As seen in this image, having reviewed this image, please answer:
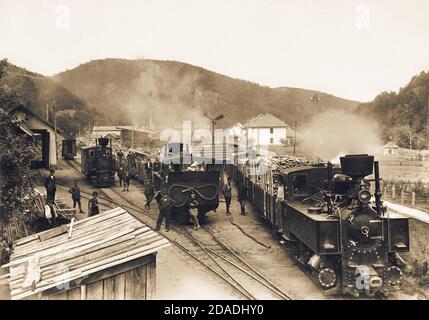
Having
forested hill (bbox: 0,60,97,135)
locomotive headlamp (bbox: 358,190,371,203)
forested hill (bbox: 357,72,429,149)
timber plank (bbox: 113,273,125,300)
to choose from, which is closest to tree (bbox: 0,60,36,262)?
timber plank (bbox: 113,273,125,300)

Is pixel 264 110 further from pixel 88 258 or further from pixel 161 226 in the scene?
pixel 88 258

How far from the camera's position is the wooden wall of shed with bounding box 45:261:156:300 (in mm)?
8680

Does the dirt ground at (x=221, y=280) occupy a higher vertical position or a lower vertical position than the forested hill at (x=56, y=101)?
lower

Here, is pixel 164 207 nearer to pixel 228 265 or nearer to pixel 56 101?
pixel 228 265

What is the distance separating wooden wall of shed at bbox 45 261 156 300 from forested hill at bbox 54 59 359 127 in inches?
3033

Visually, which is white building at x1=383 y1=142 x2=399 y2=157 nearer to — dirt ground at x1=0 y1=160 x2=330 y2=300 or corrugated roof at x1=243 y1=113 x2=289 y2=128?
dirt ground at x1=0 y1=160 x2=330 y2=300

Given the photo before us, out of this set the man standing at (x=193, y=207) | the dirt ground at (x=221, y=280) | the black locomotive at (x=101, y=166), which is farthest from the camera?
the black locomotive at (x=101, y=166)

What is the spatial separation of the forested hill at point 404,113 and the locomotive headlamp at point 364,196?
18939 mm

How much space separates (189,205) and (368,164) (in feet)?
30.9

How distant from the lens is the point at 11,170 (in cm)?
1189

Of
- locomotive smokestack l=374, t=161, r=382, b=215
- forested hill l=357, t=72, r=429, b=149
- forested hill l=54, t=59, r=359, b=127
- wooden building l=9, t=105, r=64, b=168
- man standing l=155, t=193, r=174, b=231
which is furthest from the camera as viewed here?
forested hill l=54, t=59, r=359, b=127

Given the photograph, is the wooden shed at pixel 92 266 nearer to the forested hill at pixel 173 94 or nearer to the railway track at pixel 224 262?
the railway track at pixel 224 262

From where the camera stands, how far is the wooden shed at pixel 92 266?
27.9 ft

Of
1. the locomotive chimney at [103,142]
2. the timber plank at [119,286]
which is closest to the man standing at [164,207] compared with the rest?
the timber plank at [119,286]
